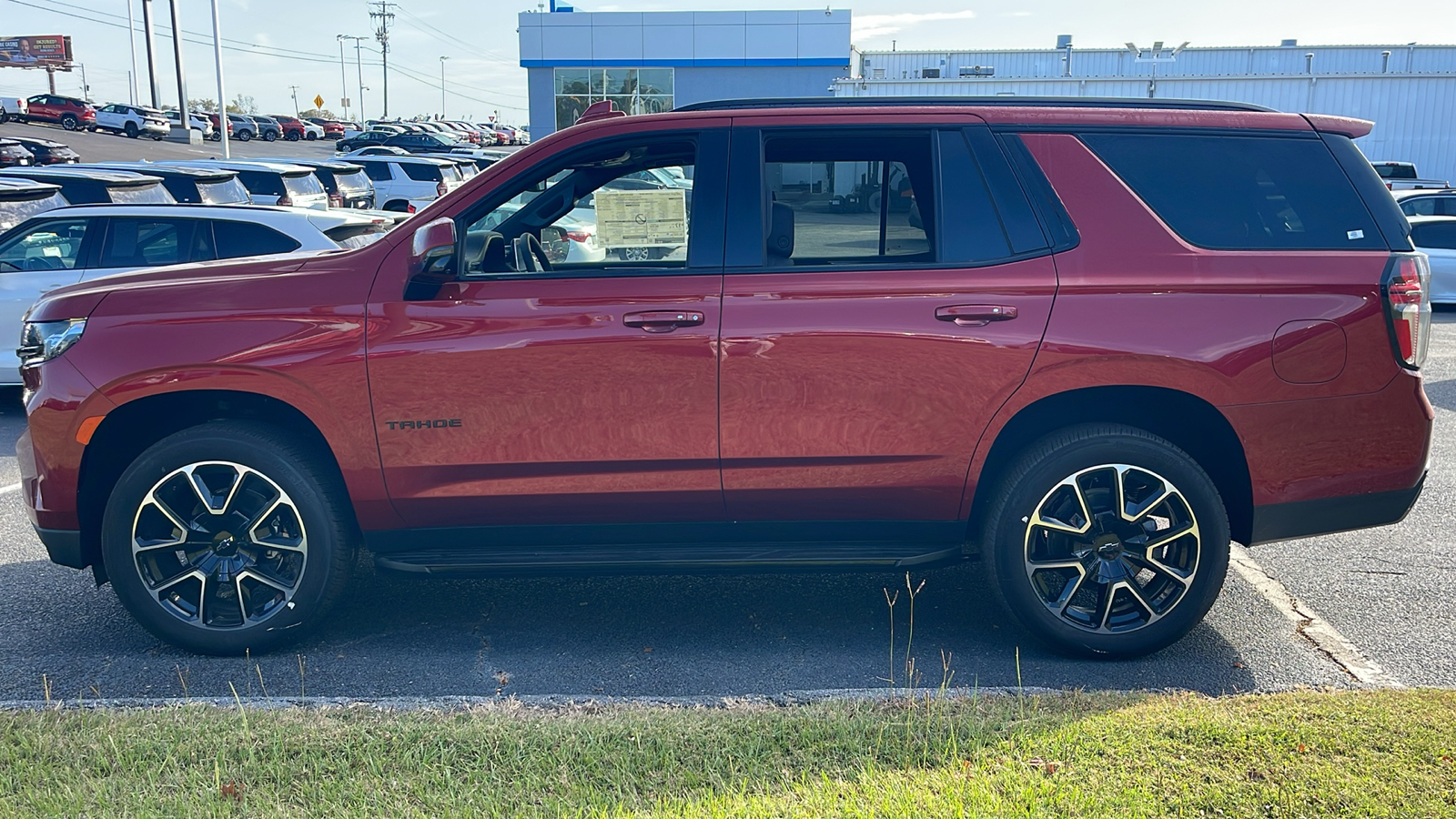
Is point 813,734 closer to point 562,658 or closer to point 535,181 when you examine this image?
point 562,658

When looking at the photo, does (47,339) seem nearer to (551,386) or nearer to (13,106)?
(551,386)

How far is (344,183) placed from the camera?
19.2 meters

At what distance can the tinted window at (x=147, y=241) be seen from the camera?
8.94 metres

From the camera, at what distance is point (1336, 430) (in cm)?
414

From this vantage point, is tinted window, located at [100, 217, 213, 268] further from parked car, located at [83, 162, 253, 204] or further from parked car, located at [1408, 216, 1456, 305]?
parked car, located at [1408, 216, 1456, 305]

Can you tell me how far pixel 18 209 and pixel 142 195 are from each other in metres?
1.01

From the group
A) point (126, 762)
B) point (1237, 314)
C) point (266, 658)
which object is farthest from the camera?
point (266, 658)

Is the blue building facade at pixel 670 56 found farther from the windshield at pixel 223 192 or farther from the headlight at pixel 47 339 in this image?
the headlight at pixel 47 339

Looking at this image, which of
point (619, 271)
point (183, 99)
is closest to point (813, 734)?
point (619, 271)

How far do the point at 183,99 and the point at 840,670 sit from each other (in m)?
54.2

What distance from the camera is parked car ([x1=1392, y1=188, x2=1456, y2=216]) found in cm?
1639

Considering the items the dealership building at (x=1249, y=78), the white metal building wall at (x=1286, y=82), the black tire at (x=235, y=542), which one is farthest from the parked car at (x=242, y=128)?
the black tire at (x=235, y=542)

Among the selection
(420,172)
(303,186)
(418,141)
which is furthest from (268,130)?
(303,186)

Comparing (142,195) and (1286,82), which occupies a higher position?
(1286,82)
